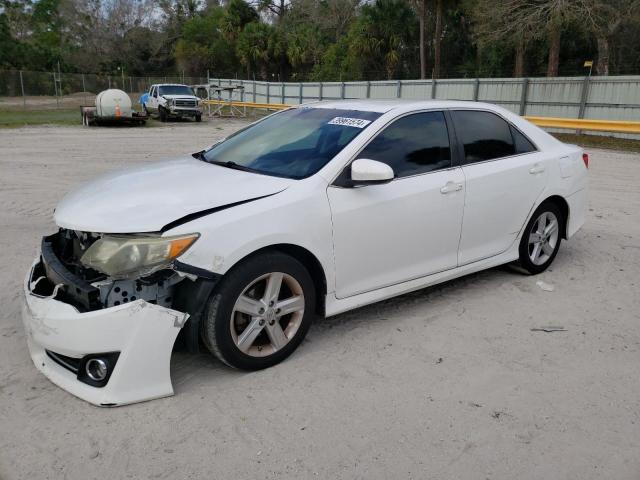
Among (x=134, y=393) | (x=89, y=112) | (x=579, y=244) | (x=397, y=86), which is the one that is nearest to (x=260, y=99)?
(x=397, y=86)

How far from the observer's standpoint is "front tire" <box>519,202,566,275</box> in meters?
5.12

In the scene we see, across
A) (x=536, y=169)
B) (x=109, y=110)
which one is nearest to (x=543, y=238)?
(x=536, y=169)

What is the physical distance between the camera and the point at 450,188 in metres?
4.28

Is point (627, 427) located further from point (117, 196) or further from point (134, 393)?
point (117, 196)

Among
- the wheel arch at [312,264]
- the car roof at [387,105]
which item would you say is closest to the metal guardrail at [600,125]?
the car roof at [387,105]

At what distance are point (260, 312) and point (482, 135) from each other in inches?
99.2

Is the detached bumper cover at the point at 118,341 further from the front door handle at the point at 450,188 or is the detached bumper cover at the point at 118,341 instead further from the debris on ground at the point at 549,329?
the debris on ground at the point at 549,329

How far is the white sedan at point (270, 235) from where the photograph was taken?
10.0ft

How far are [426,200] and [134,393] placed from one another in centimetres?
235

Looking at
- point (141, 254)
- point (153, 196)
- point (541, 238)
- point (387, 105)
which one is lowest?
point (541, 238)

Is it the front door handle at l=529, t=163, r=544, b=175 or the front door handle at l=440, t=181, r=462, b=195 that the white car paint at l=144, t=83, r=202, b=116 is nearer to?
the front door handle at l=529, t=163, r=544, b=175

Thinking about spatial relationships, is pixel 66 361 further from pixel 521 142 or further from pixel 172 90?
pixel 172 90

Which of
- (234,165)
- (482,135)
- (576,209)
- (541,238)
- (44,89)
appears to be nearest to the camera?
(234,165)

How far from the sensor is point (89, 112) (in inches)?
910
